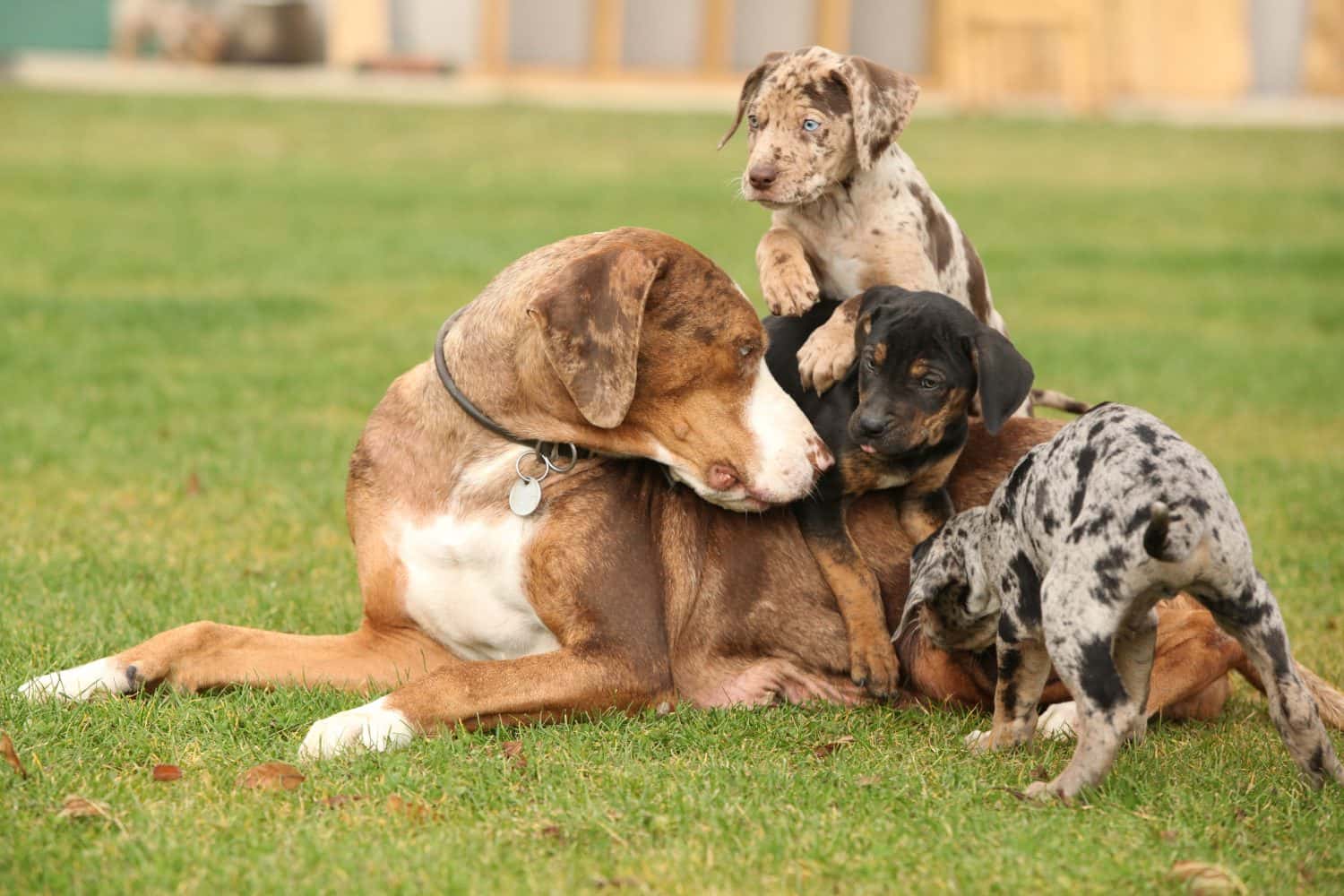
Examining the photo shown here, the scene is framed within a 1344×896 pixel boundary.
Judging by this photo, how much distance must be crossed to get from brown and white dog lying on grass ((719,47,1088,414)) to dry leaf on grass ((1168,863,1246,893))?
2046 millimetres

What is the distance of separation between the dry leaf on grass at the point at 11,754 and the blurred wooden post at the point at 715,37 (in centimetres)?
3049

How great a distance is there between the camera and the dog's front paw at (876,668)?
17.7 ft

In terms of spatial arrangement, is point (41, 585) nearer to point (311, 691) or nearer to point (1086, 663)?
point (311, 691)

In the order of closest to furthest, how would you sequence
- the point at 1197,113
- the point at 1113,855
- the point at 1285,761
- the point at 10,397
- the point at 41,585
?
1. the point at 1113,855
2. the point at 1285,761
3. the point at 41,585
4. the point at 10,397
5. the point at 1197,113

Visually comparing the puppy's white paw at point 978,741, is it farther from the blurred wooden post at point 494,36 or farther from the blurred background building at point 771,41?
the blurred wooden post at point 494,36

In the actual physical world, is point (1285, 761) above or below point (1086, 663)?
below

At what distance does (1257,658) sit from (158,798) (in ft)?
9.35

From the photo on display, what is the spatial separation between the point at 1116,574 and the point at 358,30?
3273cm

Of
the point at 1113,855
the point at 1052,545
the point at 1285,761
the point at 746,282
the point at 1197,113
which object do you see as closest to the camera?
the point at 1113,855

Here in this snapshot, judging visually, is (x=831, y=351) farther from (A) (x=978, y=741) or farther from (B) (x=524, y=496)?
(A) (x=978, y=741)

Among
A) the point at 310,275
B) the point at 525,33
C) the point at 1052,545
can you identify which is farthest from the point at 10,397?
the point at 525,33

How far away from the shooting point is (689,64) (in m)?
34.9

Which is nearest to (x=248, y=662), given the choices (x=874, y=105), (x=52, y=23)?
(x=874, y=105)

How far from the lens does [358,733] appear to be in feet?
16.1
